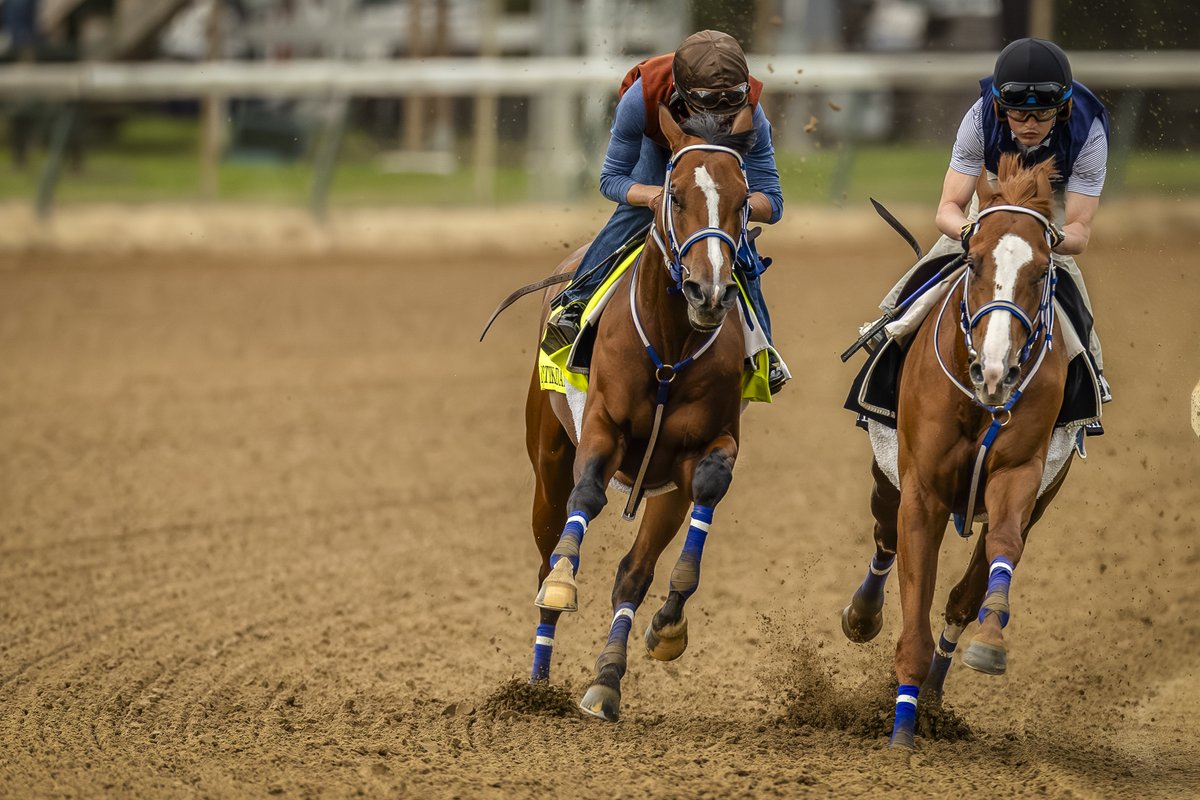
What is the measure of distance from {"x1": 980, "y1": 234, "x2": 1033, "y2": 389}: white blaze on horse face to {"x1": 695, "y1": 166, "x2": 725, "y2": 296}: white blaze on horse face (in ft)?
3.10

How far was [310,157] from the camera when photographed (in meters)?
20.5

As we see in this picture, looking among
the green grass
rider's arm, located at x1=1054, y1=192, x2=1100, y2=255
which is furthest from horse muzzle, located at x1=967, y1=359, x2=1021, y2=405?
the green grass

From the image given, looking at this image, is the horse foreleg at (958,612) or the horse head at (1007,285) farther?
the horse foreleg at (958,612)

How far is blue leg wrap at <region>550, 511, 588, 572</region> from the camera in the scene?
5934 mm

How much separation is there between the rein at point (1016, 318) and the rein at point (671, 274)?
86 centimetres

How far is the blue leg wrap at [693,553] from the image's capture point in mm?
5992

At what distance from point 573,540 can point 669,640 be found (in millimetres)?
715

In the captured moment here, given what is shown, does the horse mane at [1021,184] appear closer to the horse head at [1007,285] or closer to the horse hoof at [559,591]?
the horse head at [1007,285]

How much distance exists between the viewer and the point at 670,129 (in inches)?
235

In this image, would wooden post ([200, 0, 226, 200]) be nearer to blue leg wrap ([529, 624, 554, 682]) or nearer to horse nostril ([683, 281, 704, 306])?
blue leg wrap ([529, 624, 554, 682])

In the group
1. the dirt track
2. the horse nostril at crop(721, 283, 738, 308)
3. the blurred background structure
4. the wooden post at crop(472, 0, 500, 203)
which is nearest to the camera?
the horse nostril at crop(721, 283, 738, 308)

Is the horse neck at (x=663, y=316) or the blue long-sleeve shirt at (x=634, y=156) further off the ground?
the blue long-sleeve shirt at (x=634, y=156)

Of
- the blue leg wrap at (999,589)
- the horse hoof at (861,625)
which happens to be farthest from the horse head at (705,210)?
the horse hoof at (861,625)

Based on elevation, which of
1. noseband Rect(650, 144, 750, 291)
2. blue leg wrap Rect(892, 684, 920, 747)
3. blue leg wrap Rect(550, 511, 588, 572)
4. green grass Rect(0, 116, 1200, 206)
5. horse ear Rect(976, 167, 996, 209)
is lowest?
blue leg wrap Rect(892, 684, 920, 747)
